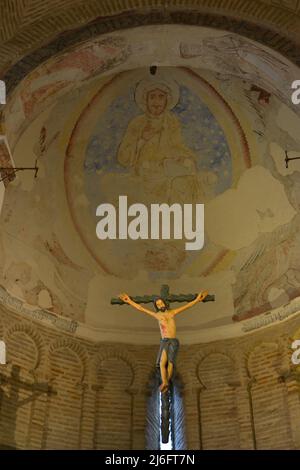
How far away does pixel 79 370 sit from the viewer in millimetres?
11352

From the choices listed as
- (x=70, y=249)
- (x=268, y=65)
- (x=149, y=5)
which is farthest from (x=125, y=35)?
(x=70, y=249)

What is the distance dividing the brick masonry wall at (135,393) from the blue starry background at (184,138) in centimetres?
303

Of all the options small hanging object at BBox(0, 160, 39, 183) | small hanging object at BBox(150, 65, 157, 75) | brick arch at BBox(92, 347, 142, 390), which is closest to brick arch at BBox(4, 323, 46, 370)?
brick arch at BBox(92, 347, 142, 390)

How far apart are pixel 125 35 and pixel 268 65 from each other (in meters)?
2.27

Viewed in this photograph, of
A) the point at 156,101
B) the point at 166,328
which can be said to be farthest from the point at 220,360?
the point at 156,101

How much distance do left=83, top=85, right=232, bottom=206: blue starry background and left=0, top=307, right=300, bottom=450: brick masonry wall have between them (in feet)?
9.94

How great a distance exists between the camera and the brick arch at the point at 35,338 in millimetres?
10812

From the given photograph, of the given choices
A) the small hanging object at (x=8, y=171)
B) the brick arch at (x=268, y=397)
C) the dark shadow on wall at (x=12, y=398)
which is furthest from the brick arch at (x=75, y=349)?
the small hanging object at (x=8, y=171)

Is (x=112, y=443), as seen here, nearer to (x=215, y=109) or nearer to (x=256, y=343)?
(x=256, y=343)

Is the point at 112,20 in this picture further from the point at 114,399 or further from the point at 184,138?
the point at 114,399

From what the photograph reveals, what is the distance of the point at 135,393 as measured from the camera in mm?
11344

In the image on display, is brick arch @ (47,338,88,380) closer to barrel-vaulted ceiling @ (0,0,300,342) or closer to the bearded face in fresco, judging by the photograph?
barrel-vaulted ceiling @ (0,0,300,342)

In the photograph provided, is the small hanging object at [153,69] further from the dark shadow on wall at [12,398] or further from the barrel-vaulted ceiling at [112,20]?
the dark shadow on wall at [12,398]

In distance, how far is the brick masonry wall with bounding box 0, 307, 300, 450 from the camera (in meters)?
10.4
